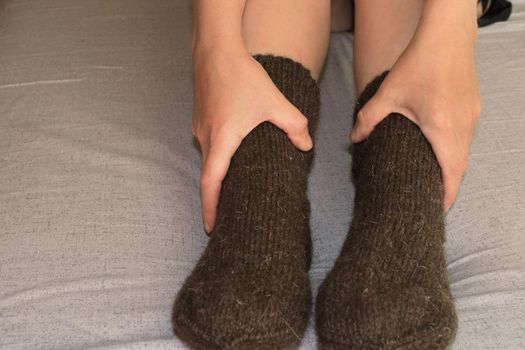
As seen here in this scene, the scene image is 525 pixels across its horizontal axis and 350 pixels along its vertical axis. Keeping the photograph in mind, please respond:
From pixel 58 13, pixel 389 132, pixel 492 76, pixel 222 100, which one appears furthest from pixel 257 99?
pixel 58 13

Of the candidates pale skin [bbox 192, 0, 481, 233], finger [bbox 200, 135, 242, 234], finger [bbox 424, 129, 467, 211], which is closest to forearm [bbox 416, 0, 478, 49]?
pale skin [bbox 192, 0, 481, 233]

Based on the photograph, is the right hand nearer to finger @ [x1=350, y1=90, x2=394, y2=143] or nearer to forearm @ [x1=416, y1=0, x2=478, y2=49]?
finger @ [x1=350, y1=90, x2=394, y2=143]

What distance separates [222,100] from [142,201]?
147 millimetres

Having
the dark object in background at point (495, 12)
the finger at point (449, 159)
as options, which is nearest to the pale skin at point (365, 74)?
the finger at point (449, 159)

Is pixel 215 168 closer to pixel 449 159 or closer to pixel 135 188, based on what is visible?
pixel 135 188

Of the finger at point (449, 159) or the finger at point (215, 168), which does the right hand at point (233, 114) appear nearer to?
the finger at point (215, 168)

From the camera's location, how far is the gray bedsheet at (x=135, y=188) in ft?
2.06

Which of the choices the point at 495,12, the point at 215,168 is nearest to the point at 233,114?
the point at 215,168

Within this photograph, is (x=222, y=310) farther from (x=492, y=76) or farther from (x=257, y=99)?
(x=492, y=76)

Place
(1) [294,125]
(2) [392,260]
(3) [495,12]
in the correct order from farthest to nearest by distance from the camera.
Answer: (3) [495,12]
(1) [294,125]
(2) [392,260]

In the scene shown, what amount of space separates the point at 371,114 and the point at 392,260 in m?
0.19

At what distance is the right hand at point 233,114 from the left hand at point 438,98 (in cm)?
9

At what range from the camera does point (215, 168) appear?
0.69m

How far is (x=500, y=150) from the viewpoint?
0.80 metres
